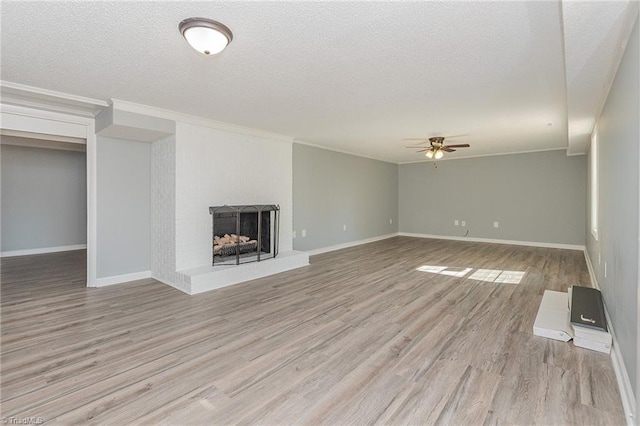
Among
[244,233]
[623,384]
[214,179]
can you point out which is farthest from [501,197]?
[214,179]

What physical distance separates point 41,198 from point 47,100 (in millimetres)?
4437

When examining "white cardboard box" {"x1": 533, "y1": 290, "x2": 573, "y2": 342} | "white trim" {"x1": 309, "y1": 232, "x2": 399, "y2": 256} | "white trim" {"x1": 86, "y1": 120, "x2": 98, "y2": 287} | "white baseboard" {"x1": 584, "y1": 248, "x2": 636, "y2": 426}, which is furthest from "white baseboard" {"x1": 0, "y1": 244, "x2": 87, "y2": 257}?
"white baseboard" {"x1": 584, "y1": 248, "x2": 636, "y2": 426}

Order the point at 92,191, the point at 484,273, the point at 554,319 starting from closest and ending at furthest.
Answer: the point at 554,319, the point at 92,191, the point at 484,273

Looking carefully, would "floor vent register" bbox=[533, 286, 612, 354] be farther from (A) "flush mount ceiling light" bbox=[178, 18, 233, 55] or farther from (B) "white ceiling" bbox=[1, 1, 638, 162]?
(A) "flush mount ceiling light" bbox=[178, 18, 233, 55]

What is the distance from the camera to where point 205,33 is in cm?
196

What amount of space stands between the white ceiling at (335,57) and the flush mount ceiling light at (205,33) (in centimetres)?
5

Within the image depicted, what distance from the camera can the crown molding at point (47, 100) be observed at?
3105 mm

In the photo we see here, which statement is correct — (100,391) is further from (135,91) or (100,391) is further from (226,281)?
(135,91)

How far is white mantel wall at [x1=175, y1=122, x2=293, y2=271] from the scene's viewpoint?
4266 millimetres

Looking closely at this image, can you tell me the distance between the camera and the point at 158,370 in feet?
7.09

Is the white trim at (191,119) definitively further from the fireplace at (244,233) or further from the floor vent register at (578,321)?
the floor vent register at (578,321)

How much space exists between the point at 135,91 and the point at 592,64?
4103 millimetres

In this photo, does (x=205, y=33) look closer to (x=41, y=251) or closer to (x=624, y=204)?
(x=624, y=204)

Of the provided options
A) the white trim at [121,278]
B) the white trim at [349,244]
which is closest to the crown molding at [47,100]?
the white trim at [121,278]
